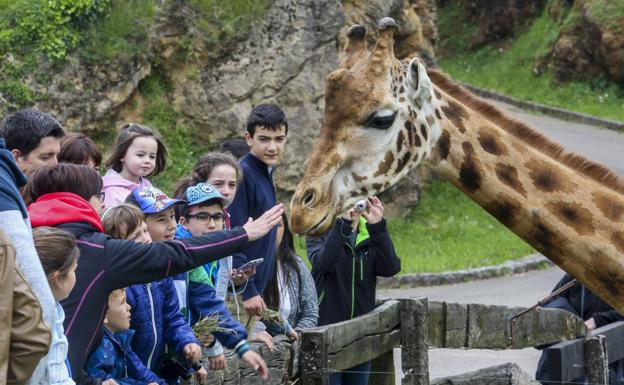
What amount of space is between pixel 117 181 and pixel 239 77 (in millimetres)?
8921

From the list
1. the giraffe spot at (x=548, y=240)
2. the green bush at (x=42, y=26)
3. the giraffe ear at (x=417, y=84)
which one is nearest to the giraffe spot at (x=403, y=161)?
the giraffe ear at (x=417, y=84)

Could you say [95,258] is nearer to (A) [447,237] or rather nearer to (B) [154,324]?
(B) [154,324]

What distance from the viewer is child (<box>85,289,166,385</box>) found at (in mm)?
4930

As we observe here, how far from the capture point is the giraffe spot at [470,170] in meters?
5.89

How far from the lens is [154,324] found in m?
5.36

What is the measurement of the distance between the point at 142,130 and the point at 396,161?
1.68 m

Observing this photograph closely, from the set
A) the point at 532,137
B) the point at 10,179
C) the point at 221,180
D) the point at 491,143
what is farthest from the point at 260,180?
the point at 10,179

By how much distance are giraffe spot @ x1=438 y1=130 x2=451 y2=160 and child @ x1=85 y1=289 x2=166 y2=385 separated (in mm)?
1833

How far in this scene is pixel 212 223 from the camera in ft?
19.7

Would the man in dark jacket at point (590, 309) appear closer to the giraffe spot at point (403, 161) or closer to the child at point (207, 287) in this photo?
the giraffe spot at point (403, 161)

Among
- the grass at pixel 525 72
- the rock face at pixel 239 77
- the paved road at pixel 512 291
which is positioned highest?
the grass at pixel 525 72

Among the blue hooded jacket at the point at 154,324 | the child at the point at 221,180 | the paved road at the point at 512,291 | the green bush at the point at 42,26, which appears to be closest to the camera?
the blue hooded jacket at the point at 154,324

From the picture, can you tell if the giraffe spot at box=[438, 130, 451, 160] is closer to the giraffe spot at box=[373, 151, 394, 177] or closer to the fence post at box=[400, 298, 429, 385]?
the giraffe spot at box=[373, 151, 394, 177]

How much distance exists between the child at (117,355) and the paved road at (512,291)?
3.42 metres
